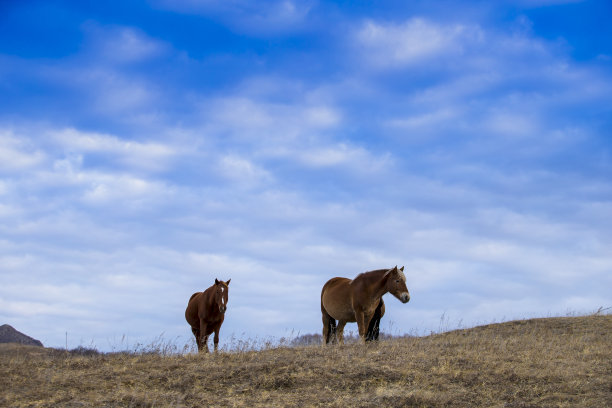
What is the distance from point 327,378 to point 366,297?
17.6 ft

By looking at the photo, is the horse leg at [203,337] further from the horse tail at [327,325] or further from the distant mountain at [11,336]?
the distant mountain at [11,336]

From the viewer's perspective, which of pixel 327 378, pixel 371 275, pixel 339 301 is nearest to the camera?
pixel 327 378

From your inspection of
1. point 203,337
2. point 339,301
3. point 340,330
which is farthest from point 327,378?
point 340,330

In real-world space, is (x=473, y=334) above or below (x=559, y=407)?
above

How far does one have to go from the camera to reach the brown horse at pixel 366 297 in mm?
18188

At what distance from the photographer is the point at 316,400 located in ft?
39.6

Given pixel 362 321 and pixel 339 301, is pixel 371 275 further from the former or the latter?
pixel 339 301

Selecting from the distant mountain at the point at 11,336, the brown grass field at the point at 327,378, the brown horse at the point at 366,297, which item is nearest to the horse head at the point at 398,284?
the brown horse at the point at 366,297

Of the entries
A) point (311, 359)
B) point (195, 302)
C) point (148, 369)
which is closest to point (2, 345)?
point (195, 302)

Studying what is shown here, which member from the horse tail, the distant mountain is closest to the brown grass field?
the horse tail

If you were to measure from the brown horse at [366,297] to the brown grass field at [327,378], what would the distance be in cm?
145

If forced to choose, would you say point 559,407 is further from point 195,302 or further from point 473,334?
point 195,302

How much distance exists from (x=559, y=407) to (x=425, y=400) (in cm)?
262

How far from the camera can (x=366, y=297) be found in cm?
1855
